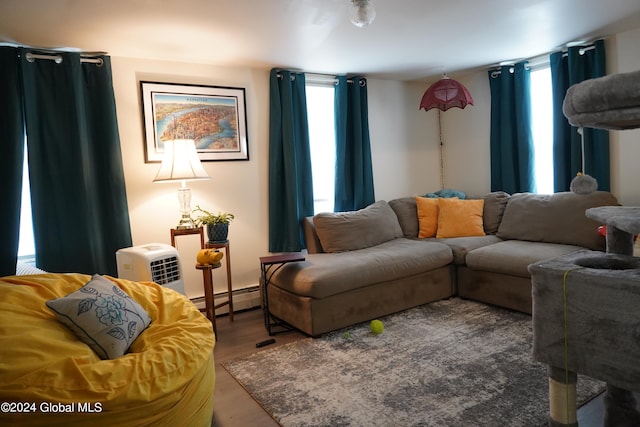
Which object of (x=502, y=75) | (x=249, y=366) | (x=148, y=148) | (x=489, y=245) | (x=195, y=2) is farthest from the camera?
(x=502, y=75)

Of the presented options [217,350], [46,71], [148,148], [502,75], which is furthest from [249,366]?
[502,75]

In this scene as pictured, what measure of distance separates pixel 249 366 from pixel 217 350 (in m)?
0.42

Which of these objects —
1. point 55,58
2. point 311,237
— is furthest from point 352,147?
point 55,58

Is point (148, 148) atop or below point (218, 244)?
atop

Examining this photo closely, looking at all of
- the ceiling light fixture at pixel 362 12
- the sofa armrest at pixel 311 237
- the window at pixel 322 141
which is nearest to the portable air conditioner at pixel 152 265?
the sofa armrest at pixel 311 237

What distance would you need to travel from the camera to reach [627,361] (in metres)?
1.31

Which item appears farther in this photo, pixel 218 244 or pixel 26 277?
pixel 218 244

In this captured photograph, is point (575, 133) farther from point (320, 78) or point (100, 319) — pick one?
point (100, 319)

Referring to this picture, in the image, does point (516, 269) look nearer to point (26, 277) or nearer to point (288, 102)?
point (288, 102)

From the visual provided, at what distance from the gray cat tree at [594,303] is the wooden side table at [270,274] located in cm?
187

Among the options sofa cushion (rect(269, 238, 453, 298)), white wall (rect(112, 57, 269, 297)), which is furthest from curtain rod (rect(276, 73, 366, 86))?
sofa cushion (rect(269, 238, 453, 298))

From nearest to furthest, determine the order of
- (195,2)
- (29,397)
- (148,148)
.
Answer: (29,397)
(195,2)
(148,148)

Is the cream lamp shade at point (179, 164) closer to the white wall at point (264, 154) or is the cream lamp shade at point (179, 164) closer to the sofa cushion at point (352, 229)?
the white wall at point (264, 154)

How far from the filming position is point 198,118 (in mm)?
3523
